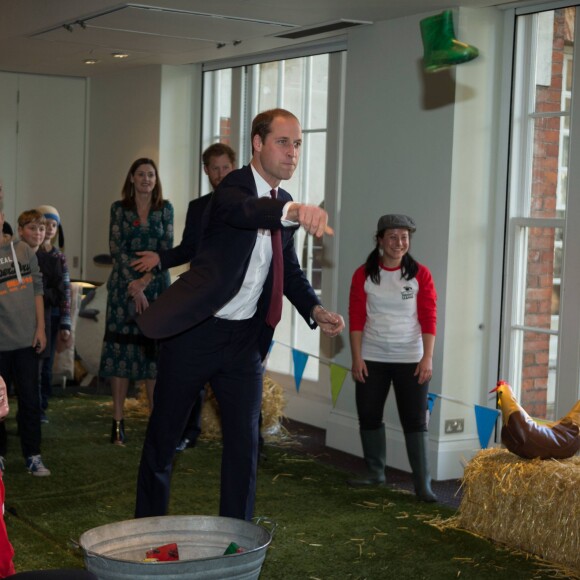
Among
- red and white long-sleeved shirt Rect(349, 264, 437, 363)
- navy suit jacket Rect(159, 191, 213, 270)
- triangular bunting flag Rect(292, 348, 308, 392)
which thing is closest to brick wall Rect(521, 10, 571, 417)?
red and white long-sleeved shirt Rect(349, 264, 437, 363)

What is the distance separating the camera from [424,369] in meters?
5.00

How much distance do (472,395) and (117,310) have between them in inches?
80.8

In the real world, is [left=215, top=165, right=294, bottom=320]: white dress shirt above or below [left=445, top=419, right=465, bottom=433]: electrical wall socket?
above

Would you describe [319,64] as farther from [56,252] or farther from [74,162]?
[74,162]

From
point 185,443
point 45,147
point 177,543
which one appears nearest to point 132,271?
point 185,443

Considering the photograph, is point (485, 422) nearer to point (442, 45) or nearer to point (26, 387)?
point (442, 45)

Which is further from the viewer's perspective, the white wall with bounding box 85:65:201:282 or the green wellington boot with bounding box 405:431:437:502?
the white wall with bounding box 85:65:201:282

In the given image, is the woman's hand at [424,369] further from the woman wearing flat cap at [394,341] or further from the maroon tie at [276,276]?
the maroon tie at [276,276]

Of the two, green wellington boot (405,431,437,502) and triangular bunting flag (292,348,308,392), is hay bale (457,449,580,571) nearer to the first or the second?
green wellington boot (405,431,437,502)

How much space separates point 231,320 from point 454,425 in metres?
2.44

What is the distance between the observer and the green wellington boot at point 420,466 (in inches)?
197

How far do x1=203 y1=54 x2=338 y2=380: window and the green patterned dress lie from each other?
1.36m

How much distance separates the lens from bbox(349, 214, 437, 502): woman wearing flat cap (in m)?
5.02

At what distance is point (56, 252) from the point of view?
6.40 m
